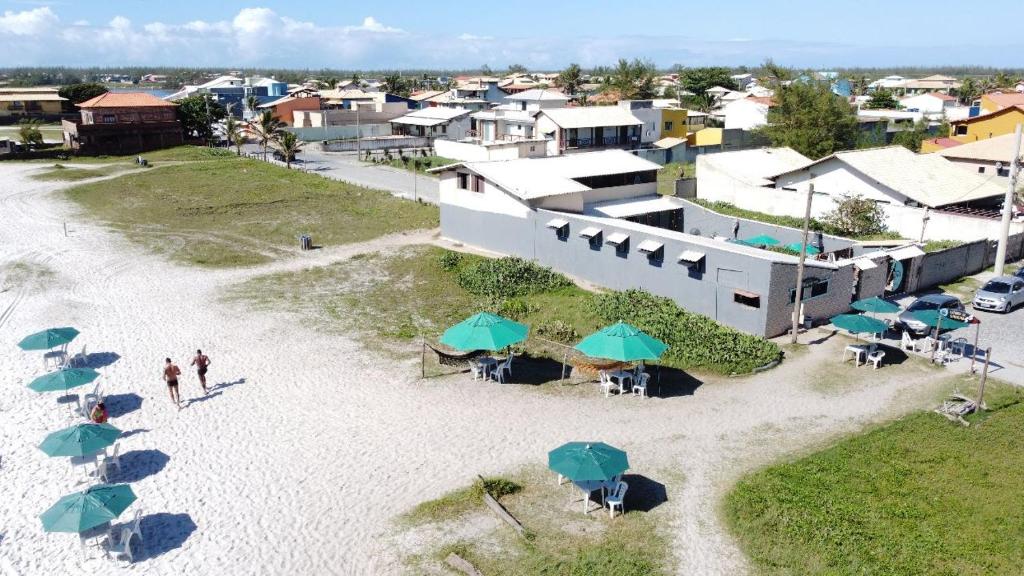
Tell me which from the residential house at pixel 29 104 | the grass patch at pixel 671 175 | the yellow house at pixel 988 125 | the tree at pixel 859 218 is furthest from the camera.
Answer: the residential house at pixel 29 104

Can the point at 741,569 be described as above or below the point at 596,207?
below

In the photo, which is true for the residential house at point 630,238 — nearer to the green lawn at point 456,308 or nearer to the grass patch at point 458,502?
the green lawn at point 456,308

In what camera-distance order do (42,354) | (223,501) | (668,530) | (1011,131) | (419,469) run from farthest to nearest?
(1011,131) → (42,354) → (419,469) → (223,501) → (668,530)

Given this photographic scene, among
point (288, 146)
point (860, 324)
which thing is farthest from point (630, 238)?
point (288, 146)

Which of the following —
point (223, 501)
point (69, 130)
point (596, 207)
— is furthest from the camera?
point (69, 130)

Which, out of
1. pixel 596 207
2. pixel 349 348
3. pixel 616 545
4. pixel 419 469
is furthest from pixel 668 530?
pixel 596 207

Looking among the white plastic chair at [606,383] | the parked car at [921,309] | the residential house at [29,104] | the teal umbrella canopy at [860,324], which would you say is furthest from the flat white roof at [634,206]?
the residential house at [29,104]

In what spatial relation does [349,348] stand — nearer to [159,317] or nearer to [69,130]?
[159,317]
